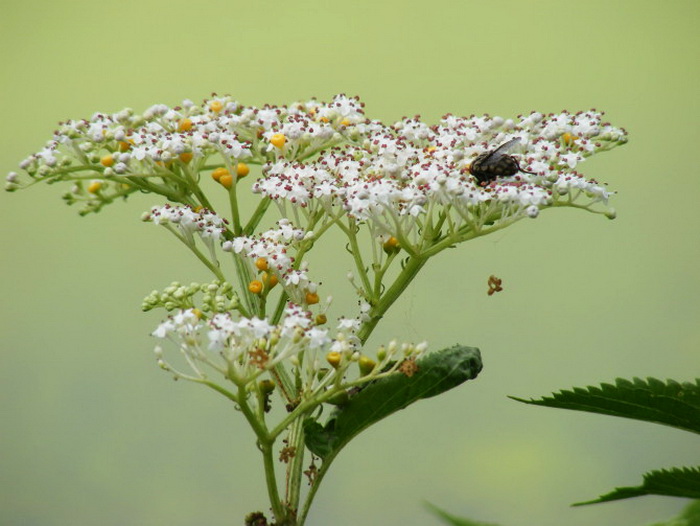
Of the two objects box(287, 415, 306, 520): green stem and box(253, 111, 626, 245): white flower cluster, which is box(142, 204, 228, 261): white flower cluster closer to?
box(253, 111, 626, 245): white flower cluster

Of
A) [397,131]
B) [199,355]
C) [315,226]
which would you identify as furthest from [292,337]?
[397,131]

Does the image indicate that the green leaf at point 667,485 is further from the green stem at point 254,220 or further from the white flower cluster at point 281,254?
the green stem at point 254,220

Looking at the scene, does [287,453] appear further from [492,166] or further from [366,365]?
[492,166]

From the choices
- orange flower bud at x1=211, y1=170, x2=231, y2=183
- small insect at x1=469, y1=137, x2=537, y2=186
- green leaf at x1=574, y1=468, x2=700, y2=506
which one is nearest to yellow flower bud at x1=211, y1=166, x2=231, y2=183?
orange flower bud at x1=211, y1=170, x2=231, y2=183

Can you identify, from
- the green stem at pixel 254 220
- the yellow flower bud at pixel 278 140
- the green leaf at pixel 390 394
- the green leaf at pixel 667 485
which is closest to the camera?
the green leaf at pixel 667 485

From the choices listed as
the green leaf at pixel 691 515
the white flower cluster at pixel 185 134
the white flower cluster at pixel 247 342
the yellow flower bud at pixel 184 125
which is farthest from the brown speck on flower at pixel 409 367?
the green leaf at pixel 691 515
